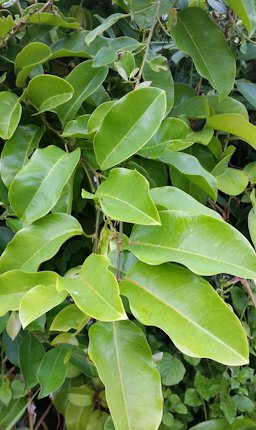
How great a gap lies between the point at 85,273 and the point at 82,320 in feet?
0.22

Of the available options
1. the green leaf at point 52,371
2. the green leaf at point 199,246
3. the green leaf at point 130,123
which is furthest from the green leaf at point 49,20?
the green leaf at point 52,371

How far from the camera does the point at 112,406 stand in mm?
387

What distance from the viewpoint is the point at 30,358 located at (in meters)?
0.65

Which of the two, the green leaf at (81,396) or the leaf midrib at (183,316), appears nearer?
the leaf midrib at (183,316)

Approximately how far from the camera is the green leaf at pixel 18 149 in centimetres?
53

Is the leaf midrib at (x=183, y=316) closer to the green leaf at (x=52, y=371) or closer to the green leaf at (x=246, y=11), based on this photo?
the green leaf at (x=52, y=371)

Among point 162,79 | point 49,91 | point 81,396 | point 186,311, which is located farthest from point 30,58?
point 81,396

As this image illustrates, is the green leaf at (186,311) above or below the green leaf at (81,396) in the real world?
above

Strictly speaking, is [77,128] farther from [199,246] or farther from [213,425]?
[213,425]

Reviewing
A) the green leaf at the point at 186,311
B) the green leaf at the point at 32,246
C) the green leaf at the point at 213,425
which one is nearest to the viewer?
the green leaf at the point at 186,311

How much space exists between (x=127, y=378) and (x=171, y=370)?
28 cm

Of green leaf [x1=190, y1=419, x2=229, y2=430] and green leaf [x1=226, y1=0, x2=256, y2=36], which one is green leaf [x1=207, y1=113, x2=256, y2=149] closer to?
green leaf [x1=226, y1=0, x2=256, y2=36]

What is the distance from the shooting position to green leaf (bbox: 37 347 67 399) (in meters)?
0.59

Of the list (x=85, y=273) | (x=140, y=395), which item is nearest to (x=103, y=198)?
(x=85, y=273)
